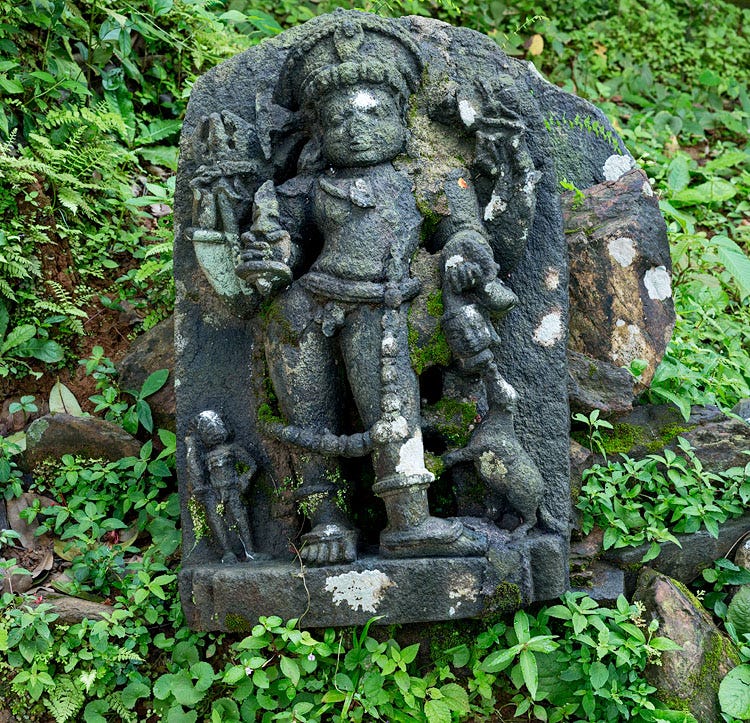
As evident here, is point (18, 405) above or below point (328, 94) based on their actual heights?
below

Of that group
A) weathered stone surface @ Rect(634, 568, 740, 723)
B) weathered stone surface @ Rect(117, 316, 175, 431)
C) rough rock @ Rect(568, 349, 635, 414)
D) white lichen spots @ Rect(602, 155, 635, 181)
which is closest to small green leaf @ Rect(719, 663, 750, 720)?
weathered stone surface @ Rect(634, 568, 740, 723)

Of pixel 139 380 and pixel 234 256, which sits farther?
pixel 139 380

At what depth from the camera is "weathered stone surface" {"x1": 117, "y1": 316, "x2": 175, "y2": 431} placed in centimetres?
555

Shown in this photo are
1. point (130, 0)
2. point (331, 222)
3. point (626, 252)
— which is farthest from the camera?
point (130, 0)

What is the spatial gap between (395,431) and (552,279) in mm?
1100

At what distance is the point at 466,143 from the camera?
4.71 metres

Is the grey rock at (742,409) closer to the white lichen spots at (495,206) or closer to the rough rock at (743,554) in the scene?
the rough rock at (743,554)

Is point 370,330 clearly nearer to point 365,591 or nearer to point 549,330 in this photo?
point 549,330

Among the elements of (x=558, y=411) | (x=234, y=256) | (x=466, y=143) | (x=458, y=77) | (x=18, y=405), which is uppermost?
(x=458, y=77)

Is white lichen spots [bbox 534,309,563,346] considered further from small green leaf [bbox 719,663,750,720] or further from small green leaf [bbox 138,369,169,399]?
small green leaf [bbox 138,369,169,399]

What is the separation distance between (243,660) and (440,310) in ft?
5.46

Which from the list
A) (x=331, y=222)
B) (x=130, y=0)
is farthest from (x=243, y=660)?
(x=130, y=0)

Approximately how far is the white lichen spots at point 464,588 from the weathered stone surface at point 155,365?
2045 millimetres

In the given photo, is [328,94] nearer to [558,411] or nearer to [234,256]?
[234,256]
